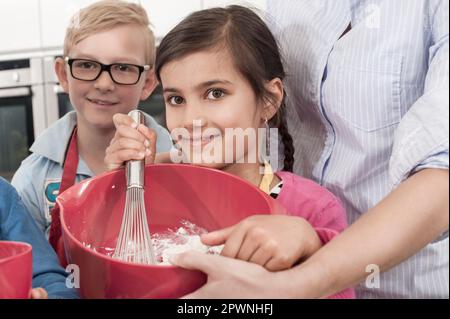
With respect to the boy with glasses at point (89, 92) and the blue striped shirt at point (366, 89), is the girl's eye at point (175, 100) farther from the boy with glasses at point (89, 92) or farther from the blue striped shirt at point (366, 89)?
the blue striped shirt at point (366, 89)

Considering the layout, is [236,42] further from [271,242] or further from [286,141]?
[271,242]

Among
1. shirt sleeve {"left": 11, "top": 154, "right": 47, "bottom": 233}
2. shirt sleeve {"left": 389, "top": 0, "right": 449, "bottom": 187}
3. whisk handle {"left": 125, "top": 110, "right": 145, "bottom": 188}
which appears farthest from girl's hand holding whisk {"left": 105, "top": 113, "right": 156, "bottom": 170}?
shirt sleeve {"left": 389, "top": 0, "right": 449, "bottom": 187}

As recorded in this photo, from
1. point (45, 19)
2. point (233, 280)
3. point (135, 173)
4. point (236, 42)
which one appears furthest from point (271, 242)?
point (45, 19)

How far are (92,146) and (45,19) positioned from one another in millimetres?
148

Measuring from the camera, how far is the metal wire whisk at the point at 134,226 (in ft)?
1.46

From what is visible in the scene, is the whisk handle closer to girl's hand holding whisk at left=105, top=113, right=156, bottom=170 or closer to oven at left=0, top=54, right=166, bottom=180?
girl's hand holding whisk at left=105, top=113, right=156, bottom=170

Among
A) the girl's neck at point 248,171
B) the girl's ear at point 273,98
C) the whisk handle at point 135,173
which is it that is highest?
the girl's ear at point 273,98

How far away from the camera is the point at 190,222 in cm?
52

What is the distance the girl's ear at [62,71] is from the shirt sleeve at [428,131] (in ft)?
1.11

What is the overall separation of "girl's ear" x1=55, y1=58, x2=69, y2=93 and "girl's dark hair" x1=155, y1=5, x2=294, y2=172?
3.8 inches

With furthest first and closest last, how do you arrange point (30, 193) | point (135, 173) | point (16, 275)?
point (30, 193) < point (135, 173) < point (16, 275)

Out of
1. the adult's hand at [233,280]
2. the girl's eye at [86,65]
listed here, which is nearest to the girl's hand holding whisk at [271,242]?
the adult's hand at [233,280]

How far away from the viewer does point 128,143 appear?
1.55 feet
